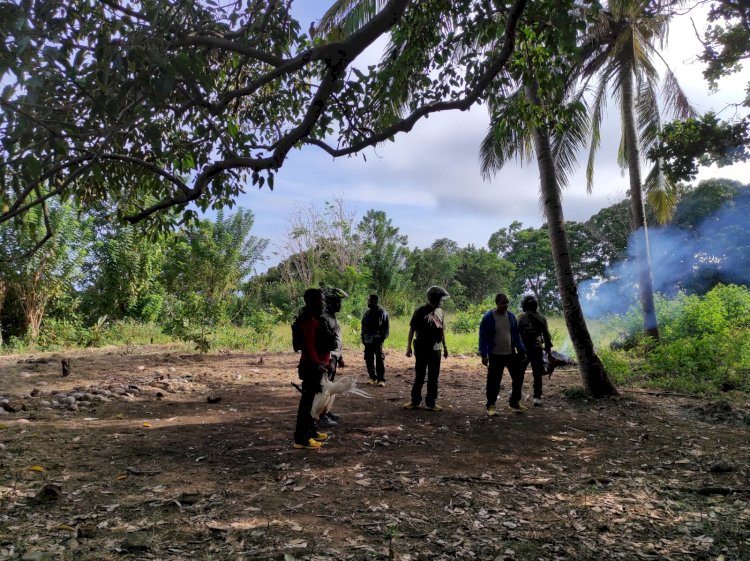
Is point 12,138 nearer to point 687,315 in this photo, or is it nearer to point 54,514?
point 54,514

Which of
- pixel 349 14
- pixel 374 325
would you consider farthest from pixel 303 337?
pixel 349 14

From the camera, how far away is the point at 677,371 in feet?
31.3

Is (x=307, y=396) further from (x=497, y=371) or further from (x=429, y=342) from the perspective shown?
(x=497, y=371)

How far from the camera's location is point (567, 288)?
8.34 m

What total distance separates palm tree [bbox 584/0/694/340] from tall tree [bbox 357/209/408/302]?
40.9 feet

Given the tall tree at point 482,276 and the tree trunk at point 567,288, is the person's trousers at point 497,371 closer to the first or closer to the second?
the tree trunk at point 567,288

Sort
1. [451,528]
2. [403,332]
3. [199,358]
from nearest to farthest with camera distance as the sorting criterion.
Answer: [451,528] < [199,358] < [403,332]

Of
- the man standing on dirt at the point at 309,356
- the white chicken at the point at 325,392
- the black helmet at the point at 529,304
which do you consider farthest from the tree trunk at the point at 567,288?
the man standing on dirt at the point at 309,356

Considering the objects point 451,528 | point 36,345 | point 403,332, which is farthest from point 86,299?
point 451,528

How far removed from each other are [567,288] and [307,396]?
4.99 metres

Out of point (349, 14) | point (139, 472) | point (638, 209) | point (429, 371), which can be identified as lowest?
point (139, 472)

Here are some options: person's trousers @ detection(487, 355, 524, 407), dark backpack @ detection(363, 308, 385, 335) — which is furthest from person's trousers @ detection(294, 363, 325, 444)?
dark backpack @ detection(363, 308, 385, 335)

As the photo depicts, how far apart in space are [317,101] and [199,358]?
29.2 feet

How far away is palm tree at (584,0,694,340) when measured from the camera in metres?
11.0
